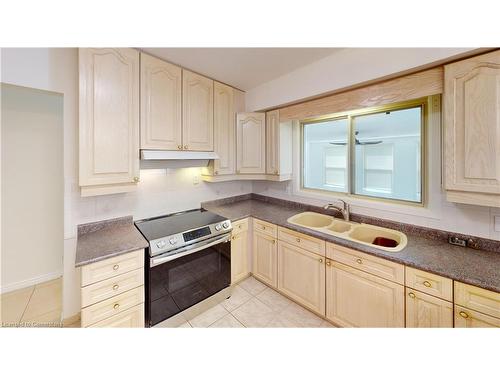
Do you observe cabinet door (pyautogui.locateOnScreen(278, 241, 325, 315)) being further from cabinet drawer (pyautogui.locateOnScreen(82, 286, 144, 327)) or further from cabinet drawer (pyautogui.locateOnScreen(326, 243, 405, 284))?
cabinet drawer (pyautogui.locateOnScreen(82, 286, 144, 327))

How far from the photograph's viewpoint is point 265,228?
2.18 meters

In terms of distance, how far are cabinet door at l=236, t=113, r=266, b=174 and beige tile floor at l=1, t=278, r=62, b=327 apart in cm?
217

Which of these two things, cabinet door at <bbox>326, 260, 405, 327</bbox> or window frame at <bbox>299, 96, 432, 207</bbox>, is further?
window frame at <bbox>299, 96, 432, 207</bbox>

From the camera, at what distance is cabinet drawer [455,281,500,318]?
1.06 m

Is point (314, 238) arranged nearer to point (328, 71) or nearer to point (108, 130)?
point (328, 71)

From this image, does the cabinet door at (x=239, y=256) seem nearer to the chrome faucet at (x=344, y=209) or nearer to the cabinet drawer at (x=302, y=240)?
the cabinet drawer at (x=302, y=240)

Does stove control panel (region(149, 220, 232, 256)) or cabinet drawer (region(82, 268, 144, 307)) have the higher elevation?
stove control panel (region(149, 220, 232, 256))

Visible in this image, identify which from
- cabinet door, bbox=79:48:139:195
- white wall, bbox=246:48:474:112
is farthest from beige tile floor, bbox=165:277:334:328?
white wall, bbox=246:48:474:112

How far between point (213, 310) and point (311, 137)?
2188 millimetres

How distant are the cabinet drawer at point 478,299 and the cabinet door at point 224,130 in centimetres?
202

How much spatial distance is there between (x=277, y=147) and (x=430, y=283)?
5.69 feet

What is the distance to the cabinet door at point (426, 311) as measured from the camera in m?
1.19

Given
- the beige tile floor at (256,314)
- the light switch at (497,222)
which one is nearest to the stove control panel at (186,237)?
the beige tile floor at (256,314)
